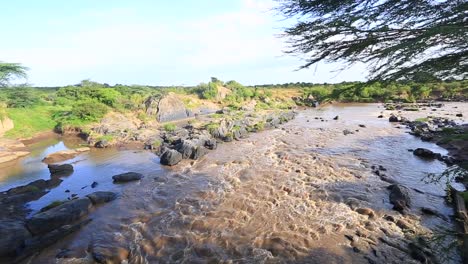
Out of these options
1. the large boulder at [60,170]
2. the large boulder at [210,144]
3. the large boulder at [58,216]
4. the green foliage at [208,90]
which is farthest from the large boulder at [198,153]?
the green foliage at [208,90]

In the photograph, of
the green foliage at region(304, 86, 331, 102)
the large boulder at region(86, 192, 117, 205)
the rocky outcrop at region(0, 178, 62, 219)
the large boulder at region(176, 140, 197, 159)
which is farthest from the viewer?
the large boulder at region(176, 140, 197, 159)

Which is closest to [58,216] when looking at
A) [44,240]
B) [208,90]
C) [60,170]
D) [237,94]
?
[44,240]

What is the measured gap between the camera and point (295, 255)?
9281 mm

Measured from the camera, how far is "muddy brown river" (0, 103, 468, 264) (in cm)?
969

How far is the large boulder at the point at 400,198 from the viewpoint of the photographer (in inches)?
465

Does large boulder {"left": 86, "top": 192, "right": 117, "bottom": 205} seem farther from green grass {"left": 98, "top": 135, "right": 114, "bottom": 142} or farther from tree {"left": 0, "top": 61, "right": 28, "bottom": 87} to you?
tree {"left": 0, "top": 61, "right": 28, "bottom": 87}

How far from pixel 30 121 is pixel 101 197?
27.4m

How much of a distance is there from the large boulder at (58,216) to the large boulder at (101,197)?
391mm

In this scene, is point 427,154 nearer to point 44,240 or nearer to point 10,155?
point 44,240

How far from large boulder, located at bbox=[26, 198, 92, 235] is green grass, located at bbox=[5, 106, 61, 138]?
922 inches

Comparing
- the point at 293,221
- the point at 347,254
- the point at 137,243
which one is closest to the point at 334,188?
the point at 293,221

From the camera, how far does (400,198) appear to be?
40.5ft

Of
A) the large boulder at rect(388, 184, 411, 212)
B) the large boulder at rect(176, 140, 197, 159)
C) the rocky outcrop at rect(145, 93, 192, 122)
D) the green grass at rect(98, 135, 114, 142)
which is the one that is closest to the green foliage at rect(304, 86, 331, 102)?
the large boulder at rect(388, 184, 411, 212)

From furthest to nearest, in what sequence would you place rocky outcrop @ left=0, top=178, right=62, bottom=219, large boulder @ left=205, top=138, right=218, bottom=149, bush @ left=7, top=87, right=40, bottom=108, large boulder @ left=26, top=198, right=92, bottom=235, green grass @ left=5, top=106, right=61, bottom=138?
bush @ left=7, top=87, right=40, bottom=108 → green grass @ left=5, top=106, right=61, bottom=138 → large boulder @ left=205, top=138, right=218, bottom=149 → rocky outcrop @ left=0, top=178, right=62, bottom=219 → large boulder @ left=26, top=198, right=92, bottom=235
